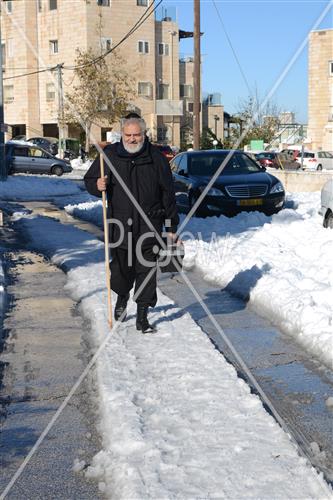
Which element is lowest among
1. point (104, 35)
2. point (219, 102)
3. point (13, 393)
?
point (13, 393)

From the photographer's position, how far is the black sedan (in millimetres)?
15180

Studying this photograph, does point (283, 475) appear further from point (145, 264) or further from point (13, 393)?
point (145, 264)

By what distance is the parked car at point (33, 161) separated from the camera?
3819 centimetres

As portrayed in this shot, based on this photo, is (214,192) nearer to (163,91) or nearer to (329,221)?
(329,221)

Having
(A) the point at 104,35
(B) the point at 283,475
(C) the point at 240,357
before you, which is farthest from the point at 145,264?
(A) the point at 104,35

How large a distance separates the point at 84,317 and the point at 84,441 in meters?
3.11

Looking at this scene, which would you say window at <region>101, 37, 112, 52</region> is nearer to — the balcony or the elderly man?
the balcony

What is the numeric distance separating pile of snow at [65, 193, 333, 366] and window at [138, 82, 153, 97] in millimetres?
49378

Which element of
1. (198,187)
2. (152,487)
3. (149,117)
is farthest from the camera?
(149,117)

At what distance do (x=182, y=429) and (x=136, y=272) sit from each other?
2437 mm

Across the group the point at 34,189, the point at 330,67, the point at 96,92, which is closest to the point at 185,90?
the point at 330,67

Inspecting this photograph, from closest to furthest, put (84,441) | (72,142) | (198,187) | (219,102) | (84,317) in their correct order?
(84,441) → (84,317) → (198,187) → (72,142) → (219,102)

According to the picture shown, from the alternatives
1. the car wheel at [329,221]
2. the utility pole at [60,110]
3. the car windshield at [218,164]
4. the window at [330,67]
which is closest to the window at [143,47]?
the utility pole at [60,110]

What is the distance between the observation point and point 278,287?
8.09m
